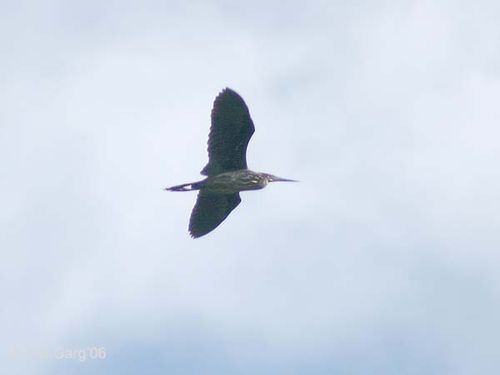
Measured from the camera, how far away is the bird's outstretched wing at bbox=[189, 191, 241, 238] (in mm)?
31141

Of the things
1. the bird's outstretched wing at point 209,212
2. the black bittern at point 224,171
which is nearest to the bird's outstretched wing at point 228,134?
the black bittern at point 224,171

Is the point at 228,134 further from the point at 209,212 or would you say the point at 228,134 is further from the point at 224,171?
the point at 209,212

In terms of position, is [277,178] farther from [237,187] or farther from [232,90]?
[232,90]

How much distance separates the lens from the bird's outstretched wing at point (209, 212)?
31141 mm

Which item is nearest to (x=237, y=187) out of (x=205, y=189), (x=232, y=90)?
(x=205, y=189)

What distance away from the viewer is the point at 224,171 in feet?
99.0

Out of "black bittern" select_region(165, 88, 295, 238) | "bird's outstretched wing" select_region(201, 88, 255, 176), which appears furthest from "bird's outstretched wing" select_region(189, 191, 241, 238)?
"bird's outstretched wing" select_region(201, 88, 255, 176)

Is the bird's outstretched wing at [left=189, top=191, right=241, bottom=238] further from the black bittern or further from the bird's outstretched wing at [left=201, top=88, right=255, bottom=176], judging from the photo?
the bird's outstretched wing at [left=201, top=88, right=255, bottom=176]

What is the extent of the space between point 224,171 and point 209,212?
1478mm

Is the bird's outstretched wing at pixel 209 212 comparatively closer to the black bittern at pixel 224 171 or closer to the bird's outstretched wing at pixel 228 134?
the black bittern at pixel 224 171

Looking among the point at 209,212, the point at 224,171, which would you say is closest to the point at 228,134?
the point at 224,171

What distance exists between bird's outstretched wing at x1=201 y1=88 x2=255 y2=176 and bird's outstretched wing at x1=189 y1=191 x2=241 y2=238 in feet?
3.73

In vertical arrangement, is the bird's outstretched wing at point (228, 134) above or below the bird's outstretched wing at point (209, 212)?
above

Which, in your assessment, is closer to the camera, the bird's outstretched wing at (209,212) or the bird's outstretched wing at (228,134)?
the bird's outstretched wing at (228,134)
